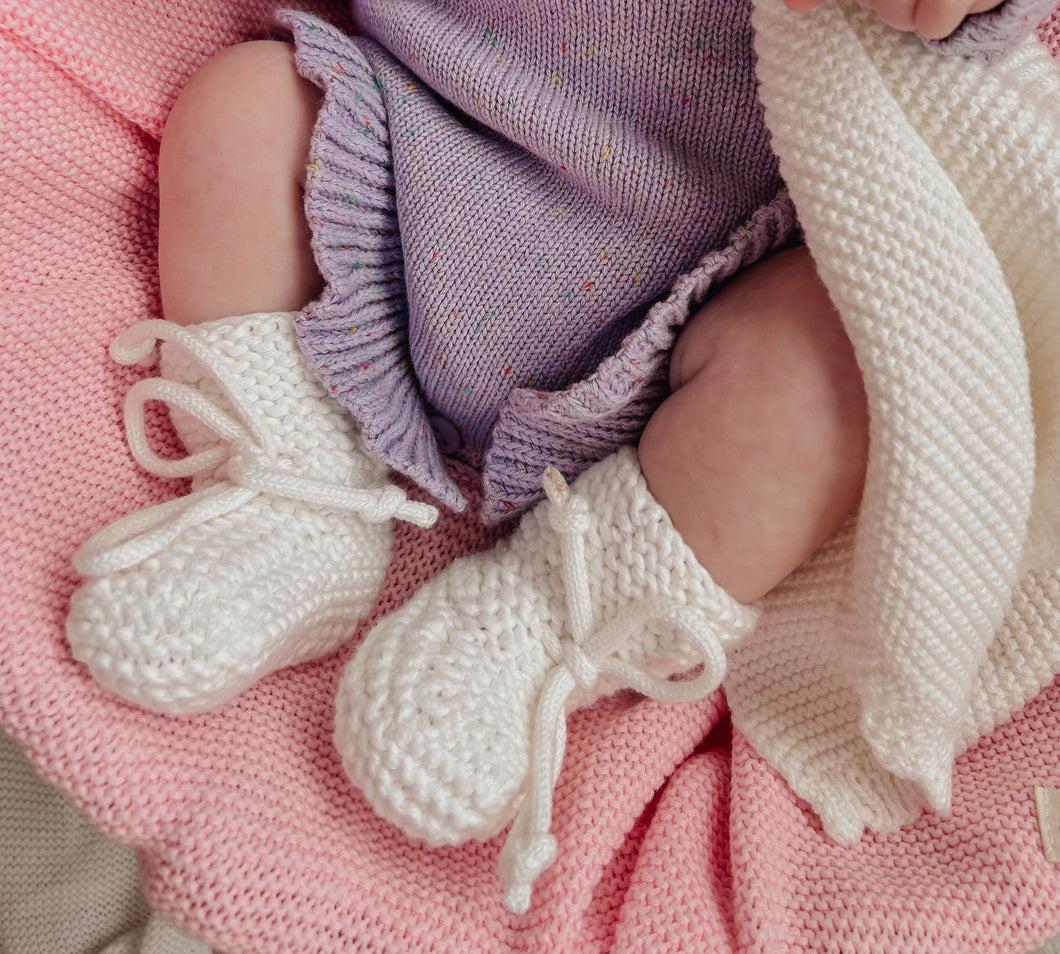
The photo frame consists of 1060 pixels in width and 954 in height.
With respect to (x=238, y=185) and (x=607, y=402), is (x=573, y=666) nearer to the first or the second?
(x=607, y=402)

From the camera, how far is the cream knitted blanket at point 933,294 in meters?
0.61

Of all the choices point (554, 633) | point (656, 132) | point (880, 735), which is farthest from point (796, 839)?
point (656, 132)

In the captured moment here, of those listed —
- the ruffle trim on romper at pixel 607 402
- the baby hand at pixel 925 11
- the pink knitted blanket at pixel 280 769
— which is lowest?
the pink knitted blanket at pixel 280 769

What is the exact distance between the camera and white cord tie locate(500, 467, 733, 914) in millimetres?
673

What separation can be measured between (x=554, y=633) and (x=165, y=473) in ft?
1.20

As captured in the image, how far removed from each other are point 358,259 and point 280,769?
43 cm

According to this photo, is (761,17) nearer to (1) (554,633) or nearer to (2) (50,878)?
(1) (554,633)

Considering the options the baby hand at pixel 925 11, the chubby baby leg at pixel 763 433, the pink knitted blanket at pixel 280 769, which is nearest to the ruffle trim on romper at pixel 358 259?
the pink knitted blanket at pixel 280 769

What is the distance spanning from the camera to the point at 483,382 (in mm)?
808

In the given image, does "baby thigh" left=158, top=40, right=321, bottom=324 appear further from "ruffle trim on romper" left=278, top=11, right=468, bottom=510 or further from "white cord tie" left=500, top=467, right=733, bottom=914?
"white cord tie" left=500, top=467, right=733, bottom=914

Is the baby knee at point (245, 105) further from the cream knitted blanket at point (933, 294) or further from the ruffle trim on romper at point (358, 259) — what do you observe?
the cream knitted blanket at point (933, 294)

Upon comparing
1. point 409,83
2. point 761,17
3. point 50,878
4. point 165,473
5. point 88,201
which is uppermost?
point 761,17

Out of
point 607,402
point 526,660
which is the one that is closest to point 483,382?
point 607,402

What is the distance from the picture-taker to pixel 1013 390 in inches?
24.6
